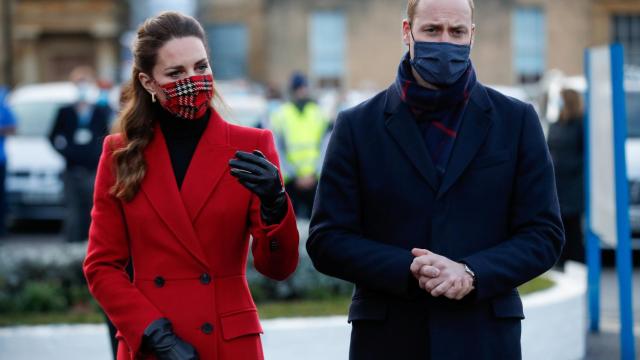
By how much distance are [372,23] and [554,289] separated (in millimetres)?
28547

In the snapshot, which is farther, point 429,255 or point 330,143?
point 330,143

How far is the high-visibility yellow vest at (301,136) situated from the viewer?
13602mm

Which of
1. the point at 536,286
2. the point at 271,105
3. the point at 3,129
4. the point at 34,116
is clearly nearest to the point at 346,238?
the point at 536,286

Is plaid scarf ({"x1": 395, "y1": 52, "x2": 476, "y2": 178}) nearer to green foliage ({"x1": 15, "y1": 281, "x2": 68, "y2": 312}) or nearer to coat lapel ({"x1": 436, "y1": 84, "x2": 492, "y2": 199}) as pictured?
coat lapel ({"x1": 436, "y1": 84, "x2": 492, "y2": 199})

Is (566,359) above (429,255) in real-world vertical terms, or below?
below

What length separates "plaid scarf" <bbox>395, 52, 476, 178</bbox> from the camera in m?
3.95

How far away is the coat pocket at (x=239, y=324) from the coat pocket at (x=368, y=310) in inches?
13.5

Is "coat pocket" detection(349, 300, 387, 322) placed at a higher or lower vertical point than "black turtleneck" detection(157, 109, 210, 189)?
lower

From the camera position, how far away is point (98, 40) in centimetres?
3672

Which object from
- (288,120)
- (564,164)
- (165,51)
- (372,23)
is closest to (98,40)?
(372,23)

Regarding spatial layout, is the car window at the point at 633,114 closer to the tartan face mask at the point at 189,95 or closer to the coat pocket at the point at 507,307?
the coat pocket at the point at 507,307

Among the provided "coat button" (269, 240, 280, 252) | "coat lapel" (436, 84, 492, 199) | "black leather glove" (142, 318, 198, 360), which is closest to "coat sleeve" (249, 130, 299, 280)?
"coat button" (269, 240, 280, 252)

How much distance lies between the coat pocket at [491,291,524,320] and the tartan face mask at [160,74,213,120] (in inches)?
47.2

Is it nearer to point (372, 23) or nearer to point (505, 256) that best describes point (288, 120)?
point (505, 256)
